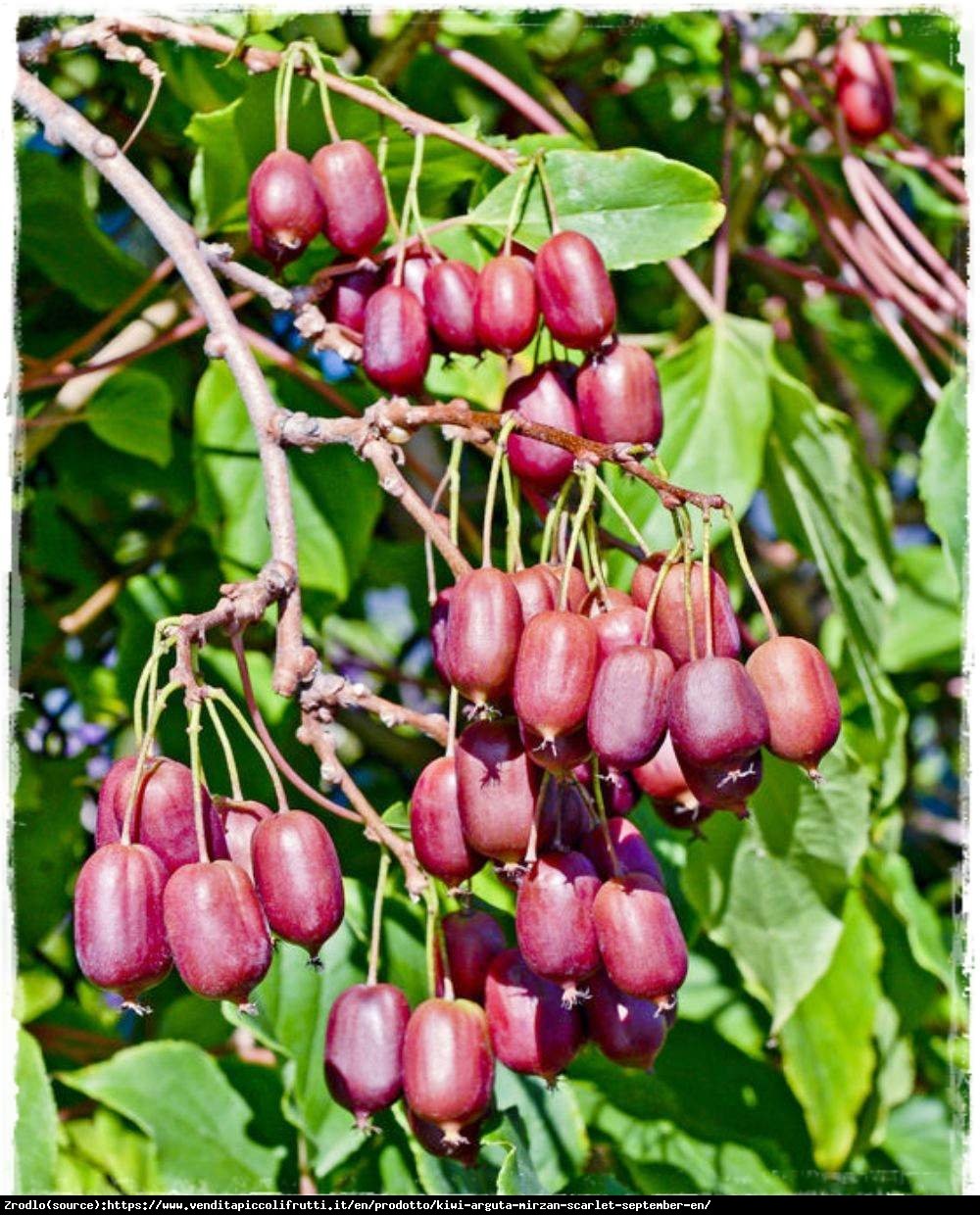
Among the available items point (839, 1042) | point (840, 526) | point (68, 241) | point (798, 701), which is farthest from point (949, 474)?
point (68, 241)

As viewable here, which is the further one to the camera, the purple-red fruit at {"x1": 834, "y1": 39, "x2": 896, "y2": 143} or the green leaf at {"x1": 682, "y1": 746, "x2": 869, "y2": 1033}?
the purple-red fruit at {"x1": 834, "y1": 39, "x2": 896, "y2": 143}

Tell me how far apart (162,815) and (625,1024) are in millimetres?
214

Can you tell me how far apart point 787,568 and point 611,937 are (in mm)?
985

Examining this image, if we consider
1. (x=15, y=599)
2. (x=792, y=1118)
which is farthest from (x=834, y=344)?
(x=15, y=599)

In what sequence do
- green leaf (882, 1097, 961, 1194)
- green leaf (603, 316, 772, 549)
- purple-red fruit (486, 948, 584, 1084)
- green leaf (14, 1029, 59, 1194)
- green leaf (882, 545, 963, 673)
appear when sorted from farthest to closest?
green leaf (882, 545, 963, 673) → green leaf (882, 1097, 961, 1194) → green leaf (603, 316, 772, 549) → green leaf (14, 1029, 59, 1194) → purple-red fruit (486, 948, 584, 1084)

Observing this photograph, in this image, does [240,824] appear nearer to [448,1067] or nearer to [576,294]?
[448,1067]

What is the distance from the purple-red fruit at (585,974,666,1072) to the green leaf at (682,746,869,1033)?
1.22ft

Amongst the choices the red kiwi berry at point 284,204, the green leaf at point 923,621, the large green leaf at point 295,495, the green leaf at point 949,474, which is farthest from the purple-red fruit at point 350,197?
the green leaf at point 923,621

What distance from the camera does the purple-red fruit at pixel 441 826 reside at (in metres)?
0.65

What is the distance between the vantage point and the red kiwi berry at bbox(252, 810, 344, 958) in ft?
1.98

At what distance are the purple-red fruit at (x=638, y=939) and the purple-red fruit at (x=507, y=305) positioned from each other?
27 cm

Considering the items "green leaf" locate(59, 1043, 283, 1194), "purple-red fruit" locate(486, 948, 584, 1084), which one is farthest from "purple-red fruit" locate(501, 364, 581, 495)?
"green leaf" locate(59, 1043, 283, 1194)

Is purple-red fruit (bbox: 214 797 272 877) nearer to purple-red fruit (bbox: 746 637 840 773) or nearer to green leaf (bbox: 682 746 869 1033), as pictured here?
purple-red fruit (bbox: 746 637 840 773)

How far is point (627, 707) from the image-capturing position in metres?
0.57
